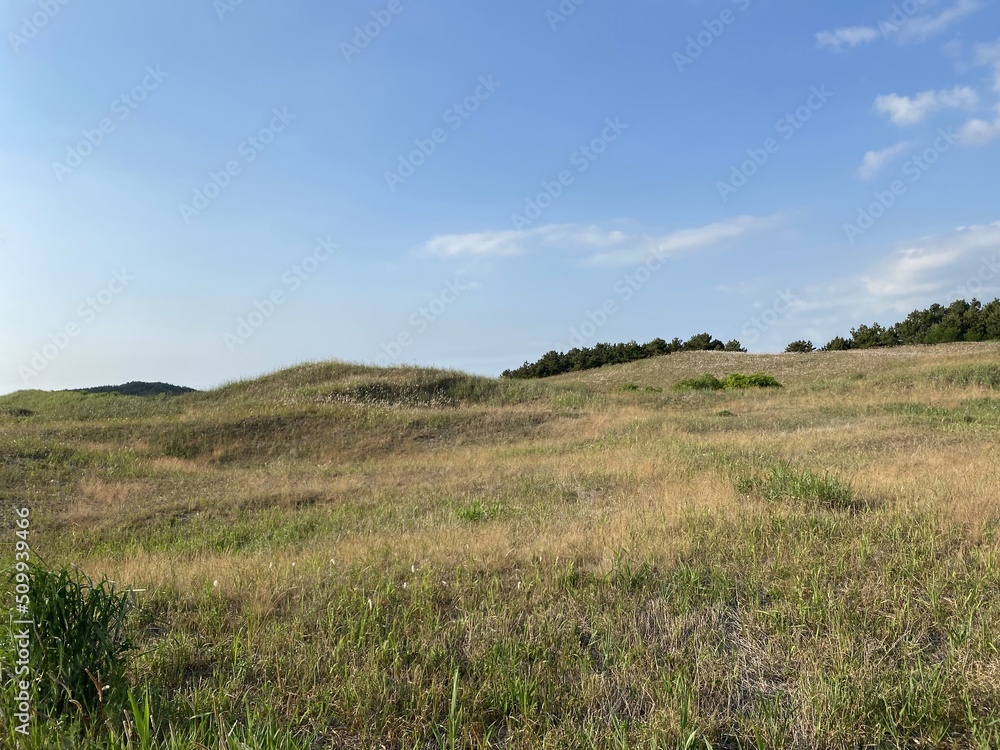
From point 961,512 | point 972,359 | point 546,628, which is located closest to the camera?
point 546,628

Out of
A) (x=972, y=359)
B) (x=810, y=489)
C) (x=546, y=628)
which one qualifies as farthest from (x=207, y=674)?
(x=972, y=359)

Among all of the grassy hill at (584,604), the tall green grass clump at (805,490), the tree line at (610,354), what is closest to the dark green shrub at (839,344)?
the tree line at (610,354)

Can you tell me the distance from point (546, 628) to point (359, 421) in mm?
21861

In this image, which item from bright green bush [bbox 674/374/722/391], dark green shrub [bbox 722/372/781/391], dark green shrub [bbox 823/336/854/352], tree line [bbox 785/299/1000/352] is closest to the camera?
dark green shrub [bbox 722/372/781/391]

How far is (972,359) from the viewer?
107 feet

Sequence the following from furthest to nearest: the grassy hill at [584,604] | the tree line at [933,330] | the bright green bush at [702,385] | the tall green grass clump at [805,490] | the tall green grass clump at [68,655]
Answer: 1. the tree line at [933,330]
2. the bright green bush at [702,385]
3. the tall green grass clump at [805,490]
4. the grassy hill at [584,604]
5. the tall green grass clump at [68,655]

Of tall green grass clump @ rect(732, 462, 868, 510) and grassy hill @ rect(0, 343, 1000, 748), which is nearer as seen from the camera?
grassy hill @ rect(0, 343, 1000, 748)

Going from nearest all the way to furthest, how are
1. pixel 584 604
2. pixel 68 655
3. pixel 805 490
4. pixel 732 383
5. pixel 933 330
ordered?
pixel 68 655 → pixel 584 604 → pixel 805 490 → pixel 732 383 → pixel 933 330

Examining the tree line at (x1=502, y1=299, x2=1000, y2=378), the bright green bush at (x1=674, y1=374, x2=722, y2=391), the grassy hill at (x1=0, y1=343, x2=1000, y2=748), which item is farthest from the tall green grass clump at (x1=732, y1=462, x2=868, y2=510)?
the tree line at (x1=502, y1=299, x2=1000, y2=378)

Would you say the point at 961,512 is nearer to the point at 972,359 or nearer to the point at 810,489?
the point at 810,489

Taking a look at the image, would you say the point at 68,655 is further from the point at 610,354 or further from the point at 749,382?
the point at 610,354

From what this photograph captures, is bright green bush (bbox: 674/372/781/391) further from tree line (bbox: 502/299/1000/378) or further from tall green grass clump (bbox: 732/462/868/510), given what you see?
tall green grass clump (bbox: 732/462/868/510)

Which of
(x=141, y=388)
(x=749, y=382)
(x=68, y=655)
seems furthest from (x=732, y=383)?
A: (x=141, y=388)

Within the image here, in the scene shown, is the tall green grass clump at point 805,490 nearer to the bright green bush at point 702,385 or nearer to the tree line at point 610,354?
the bright green bush at point 702,385
